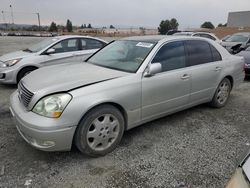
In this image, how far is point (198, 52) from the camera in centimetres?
430

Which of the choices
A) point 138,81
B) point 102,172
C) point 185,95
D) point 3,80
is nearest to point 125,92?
point 138,81

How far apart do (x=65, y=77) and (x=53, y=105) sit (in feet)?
1.92

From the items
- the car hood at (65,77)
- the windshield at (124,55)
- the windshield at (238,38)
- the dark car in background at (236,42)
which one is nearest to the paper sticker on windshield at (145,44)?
the windshield at (124,55)

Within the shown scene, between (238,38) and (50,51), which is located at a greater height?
(238,38)

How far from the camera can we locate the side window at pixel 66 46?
6809 mm

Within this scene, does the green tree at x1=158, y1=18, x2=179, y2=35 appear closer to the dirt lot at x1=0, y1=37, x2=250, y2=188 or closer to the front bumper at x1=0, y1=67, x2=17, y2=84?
the front bumper at x1=0, y1=67, x2=17, y2=84

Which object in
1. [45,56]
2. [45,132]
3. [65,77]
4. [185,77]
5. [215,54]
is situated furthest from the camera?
[45,56]

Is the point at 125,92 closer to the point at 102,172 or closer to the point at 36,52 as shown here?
the point at 102,172

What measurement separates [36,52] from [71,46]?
1015 millimetres

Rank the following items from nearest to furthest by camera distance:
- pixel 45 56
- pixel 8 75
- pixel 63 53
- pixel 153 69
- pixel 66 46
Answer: pixel 153 69 < pixel 8 75 < pixel 45 56 < pixel 63 53 < pixel 66 46

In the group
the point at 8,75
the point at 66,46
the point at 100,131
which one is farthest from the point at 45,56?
the point at 100,131

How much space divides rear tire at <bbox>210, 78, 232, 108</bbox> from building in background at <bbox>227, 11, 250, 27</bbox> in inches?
2033

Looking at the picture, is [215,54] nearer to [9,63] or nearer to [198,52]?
[198,52]

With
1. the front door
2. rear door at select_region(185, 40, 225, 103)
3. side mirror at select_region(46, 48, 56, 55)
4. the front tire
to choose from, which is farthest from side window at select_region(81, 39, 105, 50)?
the front tire
